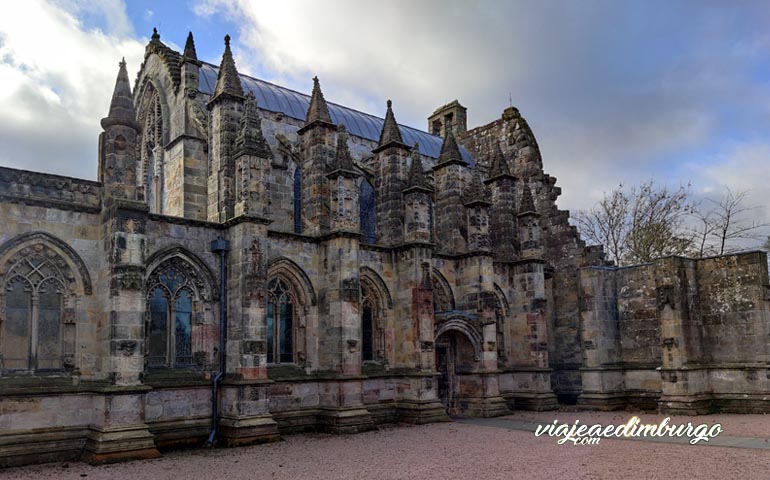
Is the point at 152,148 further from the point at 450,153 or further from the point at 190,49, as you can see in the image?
the point at 450,153

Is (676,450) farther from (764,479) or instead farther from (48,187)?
(48,187)

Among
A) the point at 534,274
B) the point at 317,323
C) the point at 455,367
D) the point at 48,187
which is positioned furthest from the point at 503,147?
the point at 48,187

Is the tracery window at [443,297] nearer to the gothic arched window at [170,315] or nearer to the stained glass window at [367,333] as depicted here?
the stained glass window at [367,333]

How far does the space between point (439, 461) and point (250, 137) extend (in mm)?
9474

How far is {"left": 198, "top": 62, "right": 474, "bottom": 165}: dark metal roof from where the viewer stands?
2486 cm

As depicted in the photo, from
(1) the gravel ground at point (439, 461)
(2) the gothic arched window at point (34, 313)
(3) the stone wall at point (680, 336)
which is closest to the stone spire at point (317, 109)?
(2) the gothic arched window at point (34, 313)

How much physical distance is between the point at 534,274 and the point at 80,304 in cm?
1571

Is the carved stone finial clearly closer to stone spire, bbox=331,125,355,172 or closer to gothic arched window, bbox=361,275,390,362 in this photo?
stone spire, bbox=331,125,355,172

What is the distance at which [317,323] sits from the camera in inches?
749

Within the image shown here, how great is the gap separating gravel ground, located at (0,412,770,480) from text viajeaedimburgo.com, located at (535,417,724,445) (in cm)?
48

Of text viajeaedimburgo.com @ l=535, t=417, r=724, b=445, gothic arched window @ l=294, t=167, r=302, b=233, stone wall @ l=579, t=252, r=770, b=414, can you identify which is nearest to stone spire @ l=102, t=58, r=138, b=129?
gothic arched window @ l=294, t=167, r=302, b=233

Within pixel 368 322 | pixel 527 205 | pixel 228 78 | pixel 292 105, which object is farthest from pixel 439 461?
pixel 292 105

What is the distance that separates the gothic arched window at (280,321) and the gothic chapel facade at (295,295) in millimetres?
47

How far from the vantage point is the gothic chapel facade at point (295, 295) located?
1412 centimetres
